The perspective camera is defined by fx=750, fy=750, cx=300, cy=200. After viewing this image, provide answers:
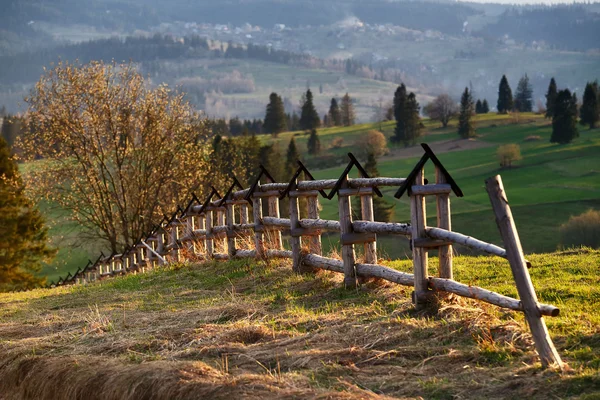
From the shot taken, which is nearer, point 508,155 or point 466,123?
point 508,155

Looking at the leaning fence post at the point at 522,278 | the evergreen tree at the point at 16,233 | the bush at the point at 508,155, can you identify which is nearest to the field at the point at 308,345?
the leaning fence post at the point at 522,278

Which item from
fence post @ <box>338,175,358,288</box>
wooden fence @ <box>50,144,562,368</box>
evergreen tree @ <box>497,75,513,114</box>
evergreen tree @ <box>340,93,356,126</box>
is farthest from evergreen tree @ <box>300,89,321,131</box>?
fence post @ <box>338,175,358,288</box>

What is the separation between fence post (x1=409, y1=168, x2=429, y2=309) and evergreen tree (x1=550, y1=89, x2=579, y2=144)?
109 metres

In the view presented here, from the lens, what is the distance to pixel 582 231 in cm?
5844

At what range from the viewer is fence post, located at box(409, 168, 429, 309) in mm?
9242

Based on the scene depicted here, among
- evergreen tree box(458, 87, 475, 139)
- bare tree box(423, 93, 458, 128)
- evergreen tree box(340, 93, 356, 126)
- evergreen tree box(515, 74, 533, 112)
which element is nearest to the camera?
evergreen tree box(458, 87, 475, 139)

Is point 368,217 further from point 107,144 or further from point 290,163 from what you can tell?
point 290,163

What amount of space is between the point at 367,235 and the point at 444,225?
2092 millimetres

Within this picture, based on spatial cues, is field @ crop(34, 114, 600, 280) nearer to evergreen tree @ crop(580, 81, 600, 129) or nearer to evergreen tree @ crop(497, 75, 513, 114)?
evergreen tree @ crop(580, 81, 600, 129)

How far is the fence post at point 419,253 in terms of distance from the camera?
9.24m

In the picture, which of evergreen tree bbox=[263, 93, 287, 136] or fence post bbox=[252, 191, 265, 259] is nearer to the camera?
fence post bbox=[252, 191, 265, 259]

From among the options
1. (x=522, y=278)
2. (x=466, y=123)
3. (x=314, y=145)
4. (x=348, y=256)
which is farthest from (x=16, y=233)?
(x=466, y=123)

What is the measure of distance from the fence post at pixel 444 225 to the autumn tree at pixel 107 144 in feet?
81.6

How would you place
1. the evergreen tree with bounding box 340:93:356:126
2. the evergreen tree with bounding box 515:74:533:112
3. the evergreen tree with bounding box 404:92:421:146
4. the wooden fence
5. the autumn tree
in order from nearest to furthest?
1. the wooden fence
2. the autumn tree
3. the evergreen tree with bounding box 404:92:421:146
4. the evergreen tree with bounding box 340:93:356:126
5. the evergreen tree with bounding box 515:74:533:112
